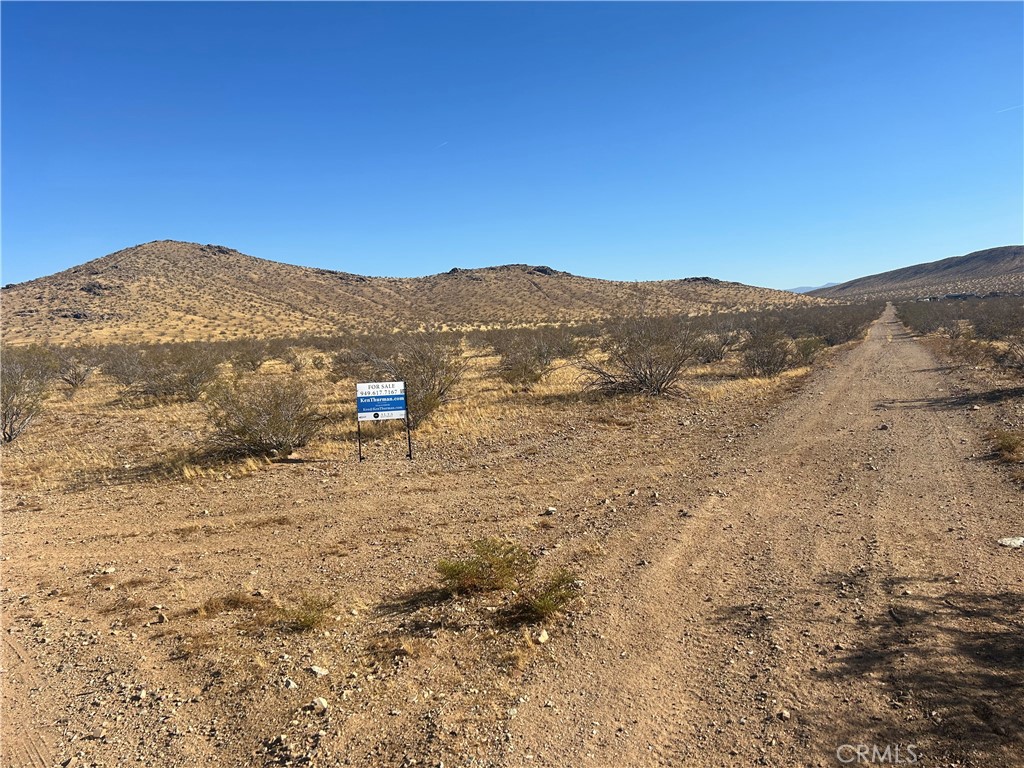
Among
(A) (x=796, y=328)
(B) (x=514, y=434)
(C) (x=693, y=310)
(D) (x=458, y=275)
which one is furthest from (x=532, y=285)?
(B) (x=514, y=434)

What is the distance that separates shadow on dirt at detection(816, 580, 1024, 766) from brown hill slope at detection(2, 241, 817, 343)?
2132 inches

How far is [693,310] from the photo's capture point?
78.8 meters

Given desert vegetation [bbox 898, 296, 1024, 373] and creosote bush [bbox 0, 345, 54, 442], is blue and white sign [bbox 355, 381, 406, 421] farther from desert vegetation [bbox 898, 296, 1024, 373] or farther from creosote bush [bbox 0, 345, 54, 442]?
desert vegetation [bbox 898, 296, 1024, 373]

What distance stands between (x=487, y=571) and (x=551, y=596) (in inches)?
34.9

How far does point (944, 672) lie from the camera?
3.92 metres

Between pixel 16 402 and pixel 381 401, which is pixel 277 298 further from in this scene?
pixel 381 401

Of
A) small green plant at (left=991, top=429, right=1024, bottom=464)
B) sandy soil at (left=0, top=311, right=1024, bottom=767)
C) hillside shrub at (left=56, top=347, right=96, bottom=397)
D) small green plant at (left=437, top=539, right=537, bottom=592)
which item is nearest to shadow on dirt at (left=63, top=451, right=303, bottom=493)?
sandy soil at (left=0, top=311, right=1024, bottom=767)

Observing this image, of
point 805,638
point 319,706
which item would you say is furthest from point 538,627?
point 805,638

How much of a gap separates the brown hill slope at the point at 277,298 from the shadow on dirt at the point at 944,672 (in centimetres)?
5415

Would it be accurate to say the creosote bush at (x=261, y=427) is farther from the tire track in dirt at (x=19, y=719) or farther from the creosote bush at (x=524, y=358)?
the creosote bush at (x=524, y=358)

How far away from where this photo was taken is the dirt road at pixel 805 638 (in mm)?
3451

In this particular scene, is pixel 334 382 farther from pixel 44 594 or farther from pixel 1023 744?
pixel 1023 744

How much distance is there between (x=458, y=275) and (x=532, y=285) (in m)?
17.1

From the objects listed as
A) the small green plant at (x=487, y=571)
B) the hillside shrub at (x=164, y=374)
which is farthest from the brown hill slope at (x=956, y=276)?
the small green plant at (x=487, y=571)
